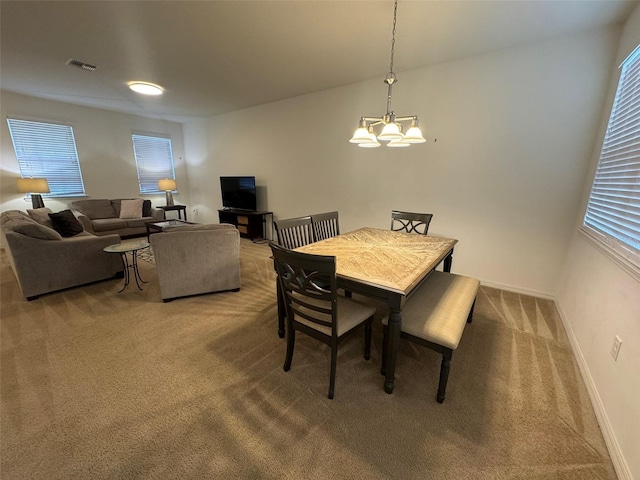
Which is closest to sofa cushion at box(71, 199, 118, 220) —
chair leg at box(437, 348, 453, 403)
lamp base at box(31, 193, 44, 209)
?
lamp base at box(31, 193, 44, 209)

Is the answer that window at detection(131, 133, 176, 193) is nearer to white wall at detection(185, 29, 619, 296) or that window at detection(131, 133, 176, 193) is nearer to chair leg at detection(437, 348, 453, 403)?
white wall at detection(185, 29, 619, 296)

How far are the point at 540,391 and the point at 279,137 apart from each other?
15.7 feet

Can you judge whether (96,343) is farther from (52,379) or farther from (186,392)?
(186,392)

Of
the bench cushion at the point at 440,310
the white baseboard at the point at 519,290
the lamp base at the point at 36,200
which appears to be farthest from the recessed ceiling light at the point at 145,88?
the white baseboard at the point at 519,290

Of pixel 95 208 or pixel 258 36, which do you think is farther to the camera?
pixel 95 208

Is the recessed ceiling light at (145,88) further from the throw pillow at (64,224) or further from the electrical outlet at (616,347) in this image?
the electrical outlet at (616,347)

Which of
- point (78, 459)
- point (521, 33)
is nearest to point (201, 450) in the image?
point (78, 459)

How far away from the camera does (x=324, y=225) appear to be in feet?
9.02

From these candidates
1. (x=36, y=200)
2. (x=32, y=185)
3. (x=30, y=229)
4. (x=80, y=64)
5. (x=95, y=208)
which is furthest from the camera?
(x=95, y=208)

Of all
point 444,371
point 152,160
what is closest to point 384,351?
point 444,371

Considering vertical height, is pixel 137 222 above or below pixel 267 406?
above

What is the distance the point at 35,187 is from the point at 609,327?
23.7 feet

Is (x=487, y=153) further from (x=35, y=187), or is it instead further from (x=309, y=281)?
(x=35, y=187)

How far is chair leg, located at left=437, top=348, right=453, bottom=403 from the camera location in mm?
1441
